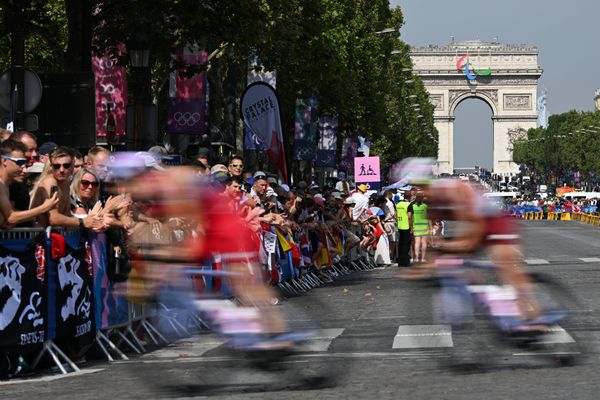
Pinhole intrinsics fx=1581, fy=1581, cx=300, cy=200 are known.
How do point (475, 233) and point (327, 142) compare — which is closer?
point (475, 233)

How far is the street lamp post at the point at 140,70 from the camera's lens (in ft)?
79.2

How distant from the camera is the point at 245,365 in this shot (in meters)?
9.91

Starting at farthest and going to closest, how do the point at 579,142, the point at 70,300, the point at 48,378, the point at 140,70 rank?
the point at 579,142 → the point at 140,70 → the point at 70,300 → the point at 48,378

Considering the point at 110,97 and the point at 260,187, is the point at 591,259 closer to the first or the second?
the point at 110,97

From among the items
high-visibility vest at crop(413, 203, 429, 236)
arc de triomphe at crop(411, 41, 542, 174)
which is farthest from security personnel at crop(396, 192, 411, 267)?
arc de triomphe at crop(411, 41, 542, 174)

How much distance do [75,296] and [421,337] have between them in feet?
11.1

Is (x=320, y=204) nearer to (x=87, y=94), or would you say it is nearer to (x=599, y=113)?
(x=87, y=94)

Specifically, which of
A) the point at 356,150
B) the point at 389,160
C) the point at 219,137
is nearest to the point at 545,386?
the point at 219,137

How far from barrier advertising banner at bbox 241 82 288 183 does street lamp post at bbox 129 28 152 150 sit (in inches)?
133

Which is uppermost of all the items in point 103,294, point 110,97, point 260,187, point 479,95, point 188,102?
point 479,95

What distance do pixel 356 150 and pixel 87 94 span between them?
46.4 meters

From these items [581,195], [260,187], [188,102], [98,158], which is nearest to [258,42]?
[188,102]

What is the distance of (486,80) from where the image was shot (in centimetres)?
18388

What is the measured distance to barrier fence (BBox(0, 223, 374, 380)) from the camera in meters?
11.5
